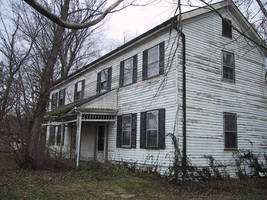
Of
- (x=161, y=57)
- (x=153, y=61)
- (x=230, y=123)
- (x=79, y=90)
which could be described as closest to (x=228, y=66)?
(x=230, y=123)

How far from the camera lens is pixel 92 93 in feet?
56.5

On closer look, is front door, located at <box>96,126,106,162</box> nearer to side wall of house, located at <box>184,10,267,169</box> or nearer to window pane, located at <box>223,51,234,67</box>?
side wall of house, located at <box>184,10,267,169</box>

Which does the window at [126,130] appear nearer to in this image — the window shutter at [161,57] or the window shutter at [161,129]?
the window shutter at [161,129]

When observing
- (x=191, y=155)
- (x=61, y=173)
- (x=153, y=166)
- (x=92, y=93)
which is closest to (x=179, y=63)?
(x=191, y=155)

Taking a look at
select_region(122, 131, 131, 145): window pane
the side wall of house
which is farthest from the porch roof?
the side wall of house

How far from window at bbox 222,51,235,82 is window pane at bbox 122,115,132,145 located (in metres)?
5.06

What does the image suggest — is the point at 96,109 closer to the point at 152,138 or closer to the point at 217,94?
the point at 152,138

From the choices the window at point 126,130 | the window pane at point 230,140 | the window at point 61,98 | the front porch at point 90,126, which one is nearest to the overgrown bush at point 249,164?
the window pane at point 230,140

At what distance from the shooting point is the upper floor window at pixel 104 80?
1549cm

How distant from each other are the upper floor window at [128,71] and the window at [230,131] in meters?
4.74

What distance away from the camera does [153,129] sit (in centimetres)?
1127

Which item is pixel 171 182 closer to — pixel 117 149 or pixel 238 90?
pixel 117 149

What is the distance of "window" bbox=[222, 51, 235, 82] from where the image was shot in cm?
1216

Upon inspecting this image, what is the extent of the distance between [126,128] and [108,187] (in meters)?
4.86
